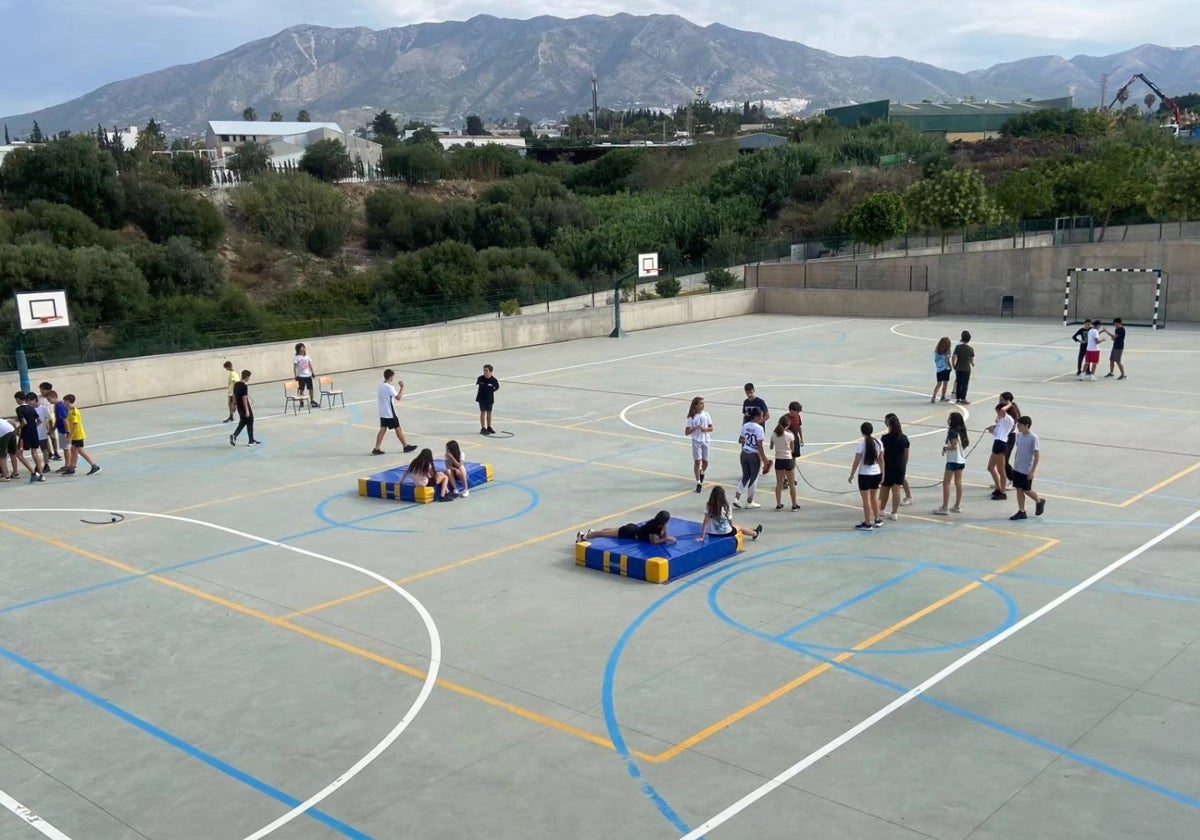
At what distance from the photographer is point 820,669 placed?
416 inches

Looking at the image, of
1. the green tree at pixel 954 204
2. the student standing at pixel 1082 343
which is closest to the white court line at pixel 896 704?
the student standing at pixel 1082 343

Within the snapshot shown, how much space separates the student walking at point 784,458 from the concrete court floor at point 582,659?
0.38 meters

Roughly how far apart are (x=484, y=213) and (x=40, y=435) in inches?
2715

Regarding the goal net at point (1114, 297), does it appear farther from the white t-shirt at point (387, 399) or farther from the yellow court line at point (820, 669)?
the yellow court line at point (820, 669)

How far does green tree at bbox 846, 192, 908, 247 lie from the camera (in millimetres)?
56156

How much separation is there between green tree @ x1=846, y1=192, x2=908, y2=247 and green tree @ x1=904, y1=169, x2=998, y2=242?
2.04 m

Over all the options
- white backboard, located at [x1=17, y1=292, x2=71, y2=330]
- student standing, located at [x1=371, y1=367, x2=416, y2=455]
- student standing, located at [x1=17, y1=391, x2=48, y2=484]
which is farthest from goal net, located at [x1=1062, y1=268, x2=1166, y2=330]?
student standing, located at [x1=17, y1=391, x2=48, y2=484]

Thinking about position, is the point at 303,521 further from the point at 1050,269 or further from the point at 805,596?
the point at 1050,269

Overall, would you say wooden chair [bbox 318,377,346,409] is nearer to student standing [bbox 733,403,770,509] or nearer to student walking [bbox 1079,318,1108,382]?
student standing [bbox 733,403,770,509]

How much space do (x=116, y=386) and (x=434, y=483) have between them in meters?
16.0

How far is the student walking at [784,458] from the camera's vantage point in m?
16.3

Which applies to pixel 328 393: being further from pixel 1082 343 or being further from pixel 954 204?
pixel 954 204

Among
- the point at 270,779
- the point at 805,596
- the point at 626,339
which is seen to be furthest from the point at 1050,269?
the point at 270,779

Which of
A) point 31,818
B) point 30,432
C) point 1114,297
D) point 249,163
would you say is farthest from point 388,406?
point 249,163
